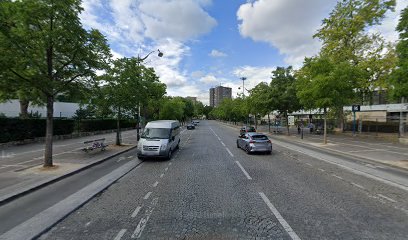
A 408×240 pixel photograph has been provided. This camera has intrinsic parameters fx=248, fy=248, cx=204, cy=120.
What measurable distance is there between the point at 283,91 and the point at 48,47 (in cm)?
2946

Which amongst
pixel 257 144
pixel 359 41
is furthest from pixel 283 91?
pixel 257 144

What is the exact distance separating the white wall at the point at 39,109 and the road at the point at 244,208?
83.1ft

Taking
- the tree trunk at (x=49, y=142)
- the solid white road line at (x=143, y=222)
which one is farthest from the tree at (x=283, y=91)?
the solid white road line at (x=143, y=222)

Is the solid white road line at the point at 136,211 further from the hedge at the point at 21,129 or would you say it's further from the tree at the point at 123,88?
the hedge at the point at 21,129

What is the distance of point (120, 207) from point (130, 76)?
14.5 m

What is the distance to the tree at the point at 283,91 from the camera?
107 ft

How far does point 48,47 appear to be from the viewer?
10.1 metres

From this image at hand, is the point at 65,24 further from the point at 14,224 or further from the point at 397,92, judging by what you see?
the point at 397,92

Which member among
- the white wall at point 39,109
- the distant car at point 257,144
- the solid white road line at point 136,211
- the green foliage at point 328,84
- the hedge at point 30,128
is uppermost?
the green foliage at point 328,84

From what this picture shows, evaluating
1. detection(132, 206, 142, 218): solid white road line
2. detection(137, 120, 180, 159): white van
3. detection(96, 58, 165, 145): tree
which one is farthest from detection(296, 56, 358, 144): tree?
detection(132, 206, 142, 218): solid white road line

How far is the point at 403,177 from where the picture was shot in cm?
995

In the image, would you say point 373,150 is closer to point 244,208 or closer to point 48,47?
point 244,208

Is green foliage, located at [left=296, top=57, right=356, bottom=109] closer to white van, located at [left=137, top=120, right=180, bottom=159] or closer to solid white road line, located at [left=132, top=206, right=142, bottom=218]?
→ white van, located at [left=137, top=120, right=180, bottom=159]

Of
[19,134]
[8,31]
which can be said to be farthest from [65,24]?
[19,134]
